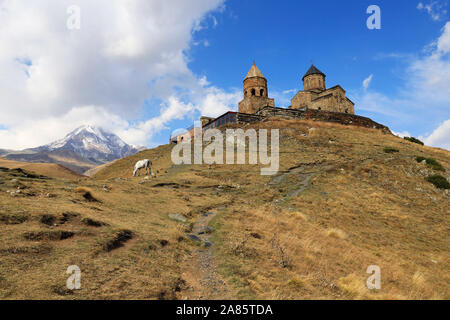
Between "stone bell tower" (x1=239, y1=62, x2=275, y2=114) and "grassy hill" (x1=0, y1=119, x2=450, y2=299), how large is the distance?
1256 inches

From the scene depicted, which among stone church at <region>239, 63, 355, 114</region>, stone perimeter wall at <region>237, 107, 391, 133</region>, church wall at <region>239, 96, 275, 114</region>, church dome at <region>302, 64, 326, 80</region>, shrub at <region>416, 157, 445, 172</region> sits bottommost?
shrub at <region>416, 157, 445, 172</region>

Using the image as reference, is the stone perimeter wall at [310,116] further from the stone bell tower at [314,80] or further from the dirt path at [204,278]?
the dirt path at [204,278]

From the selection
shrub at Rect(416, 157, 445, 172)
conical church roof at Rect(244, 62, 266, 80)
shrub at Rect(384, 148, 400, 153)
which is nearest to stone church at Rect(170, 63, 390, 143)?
conical church roof at Rect(244, 62, 266, 80)

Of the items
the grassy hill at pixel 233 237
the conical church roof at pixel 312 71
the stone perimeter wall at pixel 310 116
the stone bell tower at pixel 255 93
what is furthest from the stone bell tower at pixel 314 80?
the grassy hill at pixel 233 237

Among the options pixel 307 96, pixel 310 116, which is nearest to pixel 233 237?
pixel 310 116

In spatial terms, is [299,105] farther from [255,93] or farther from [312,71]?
[255,93]

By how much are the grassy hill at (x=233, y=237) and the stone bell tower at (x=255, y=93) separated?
3190 centimetres

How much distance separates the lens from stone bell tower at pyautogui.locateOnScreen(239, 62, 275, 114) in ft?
180

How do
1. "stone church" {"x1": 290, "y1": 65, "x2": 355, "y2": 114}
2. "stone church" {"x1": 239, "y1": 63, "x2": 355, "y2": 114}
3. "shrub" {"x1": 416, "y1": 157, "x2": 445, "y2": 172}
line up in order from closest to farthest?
1. "shrub" {"x1": 416, "y1": 157, "x2": 445, "y2": 172}
2. "stone church" {"x1": 239, "y1": 63, "x2": 355, "y2": 114}
3. "stone church" {"x1": 290, "y1": 65, "x2": 355, "y2": 114}

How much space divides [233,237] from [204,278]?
141 inches

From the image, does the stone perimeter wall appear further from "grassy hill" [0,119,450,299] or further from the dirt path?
the dirt path

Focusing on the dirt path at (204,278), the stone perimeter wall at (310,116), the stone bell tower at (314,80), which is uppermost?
the stone bell tower at (314,80)

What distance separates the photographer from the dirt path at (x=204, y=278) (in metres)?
6.93
